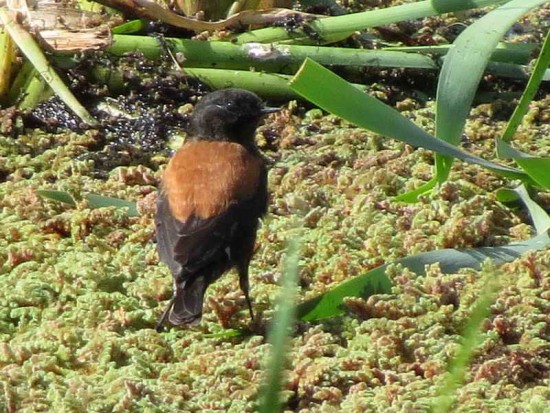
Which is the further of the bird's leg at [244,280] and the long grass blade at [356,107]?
the bird's leg at [244,280]

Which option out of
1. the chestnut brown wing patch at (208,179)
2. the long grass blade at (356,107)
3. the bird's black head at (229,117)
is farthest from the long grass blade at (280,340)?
the bird's black head at (229,117)

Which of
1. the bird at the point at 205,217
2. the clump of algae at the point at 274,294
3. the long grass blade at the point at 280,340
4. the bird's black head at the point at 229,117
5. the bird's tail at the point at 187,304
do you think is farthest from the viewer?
the bird's black head at the point at 229,117

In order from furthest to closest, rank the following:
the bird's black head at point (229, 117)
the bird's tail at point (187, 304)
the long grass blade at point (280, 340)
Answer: the bird's black head at point (229, 117)
the bird's tail at point (187, 304)
the long grass blade at point (280, 340)

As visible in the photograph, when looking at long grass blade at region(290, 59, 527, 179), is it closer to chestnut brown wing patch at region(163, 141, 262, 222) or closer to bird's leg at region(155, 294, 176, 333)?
chestnut brown wing patch at region(163, 141, 262, 222)

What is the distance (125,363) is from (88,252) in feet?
2.53

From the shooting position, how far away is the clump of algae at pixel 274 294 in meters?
3.48

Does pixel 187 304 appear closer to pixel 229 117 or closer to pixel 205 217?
pixel 205 217

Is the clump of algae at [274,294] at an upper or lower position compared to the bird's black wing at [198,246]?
lower

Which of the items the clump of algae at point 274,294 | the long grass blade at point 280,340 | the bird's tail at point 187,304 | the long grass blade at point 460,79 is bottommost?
the clump of algae at point 274,294

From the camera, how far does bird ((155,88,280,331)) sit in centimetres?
383

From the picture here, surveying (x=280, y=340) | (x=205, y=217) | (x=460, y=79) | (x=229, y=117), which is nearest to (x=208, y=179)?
(x=205, y=217)

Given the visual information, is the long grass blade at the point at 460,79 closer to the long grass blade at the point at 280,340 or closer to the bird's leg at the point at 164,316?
the bird's leg at the point at 164,316

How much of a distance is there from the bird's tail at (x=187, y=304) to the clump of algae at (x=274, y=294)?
0.41 ft

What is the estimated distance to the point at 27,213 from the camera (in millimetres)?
4637
